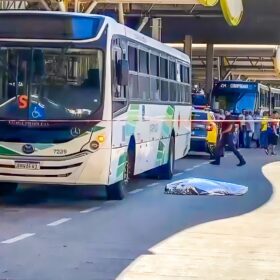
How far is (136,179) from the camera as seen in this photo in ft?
68.1

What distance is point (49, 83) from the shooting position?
47.3 ft

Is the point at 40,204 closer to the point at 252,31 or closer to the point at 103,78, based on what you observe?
the point at 103,78

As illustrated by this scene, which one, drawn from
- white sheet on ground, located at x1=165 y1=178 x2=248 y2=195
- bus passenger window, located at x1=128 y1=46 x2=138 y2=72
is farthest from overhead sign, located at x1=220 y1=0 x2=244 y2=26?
bus passenger window, located at x1=128 y1=46 x2=138 y2=72

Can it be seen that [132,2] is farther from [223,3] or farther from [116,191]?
[116,191]

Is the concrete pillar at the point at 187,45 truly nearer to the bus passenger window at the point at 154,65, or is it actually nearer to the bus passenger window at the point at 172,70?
the bus passenger window at the point at 172,70

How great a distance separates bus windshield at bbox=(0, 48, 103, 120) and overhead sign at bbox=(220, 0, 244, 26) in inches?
581

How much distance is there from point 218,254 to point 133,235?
1689 mm

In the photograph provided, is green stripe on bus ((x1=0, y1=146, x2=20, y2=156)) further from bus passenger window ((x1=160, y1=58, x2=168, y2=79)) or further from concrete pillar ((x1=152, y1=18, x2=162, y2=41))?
concrete pillar ((x1=152, y1=18, x2=162, y2=41))

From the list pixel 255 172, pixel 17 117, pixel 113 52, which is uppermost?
pixel 113 52

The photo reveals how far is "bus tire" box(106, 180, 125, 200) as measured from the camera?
1572cm

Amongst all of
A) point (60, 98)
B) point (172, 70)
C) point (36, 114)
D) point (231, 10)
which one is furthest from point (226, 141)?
point (36, 114)

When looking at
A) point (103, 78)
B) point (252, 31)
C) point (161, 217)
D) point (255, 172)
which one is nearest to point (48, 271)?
point (161, 217)

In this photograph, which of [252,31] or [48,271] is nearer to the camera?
[48,271]

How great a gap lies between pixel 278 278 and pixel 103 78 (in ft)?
20.8
